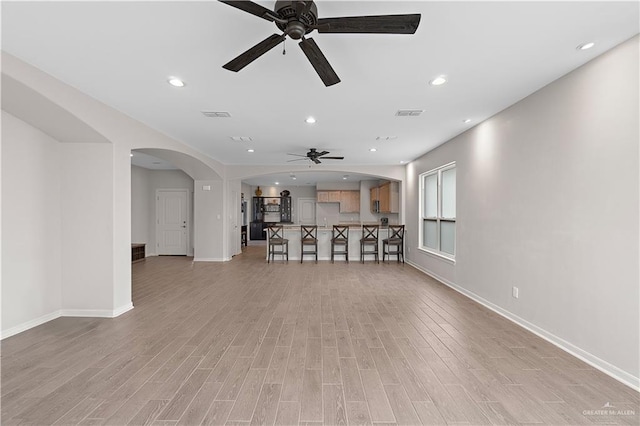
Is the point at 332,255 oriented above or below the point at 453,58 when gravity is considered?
below

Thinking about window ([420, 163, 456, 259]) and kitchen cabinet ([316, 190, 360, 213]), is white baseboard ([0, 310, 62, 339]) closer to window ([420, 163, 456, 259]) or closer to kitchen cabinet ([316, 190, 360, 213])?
window ([420, 163, 456, 259])

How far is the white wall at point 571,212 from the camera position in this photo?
7.01ft

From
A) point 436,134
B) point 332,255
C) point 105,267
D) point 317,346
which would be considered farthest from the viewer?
point 332,255

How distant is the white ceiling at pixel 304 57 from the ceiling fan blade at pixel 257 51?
0.91 feet

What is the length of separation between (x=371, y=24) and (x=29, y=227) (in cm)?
406

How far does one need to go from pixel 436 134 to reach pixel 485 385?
12.3ft

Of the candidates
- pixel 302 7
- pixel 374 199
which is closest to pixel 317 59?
pixel 302 7

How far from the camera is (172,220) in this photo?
8359 mm

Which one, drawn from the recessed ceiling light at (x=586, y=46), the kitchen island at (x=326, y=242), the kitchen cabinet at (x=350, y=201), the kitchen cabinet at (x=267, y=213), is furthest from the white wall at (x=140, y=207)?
the recessed ceiling light at (x=586, y=46)

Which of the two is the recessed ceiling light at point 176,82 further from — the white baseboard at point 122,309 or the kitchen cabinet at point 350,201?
the kitchen cabinet at point 350,201

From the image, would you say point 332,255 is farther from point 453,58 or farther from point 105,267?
point 453,58

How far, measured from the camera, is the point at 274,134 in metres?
4.74

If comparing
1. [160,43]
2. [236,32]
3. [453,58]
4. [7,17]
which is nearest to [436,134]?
[453,58]

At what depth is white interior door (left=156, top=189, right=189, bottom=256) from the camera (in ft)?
27.4
